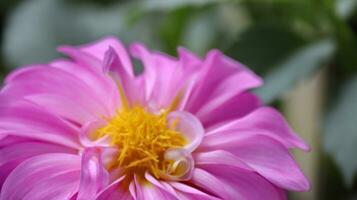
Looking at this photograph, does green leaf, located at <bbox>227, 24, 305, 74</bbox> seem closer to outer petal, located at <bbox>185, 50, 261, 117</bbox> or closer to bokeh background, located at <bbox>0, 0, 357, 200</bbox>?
→ bokeh background, located at <bbox>0, 0, 357, 200</bbox>

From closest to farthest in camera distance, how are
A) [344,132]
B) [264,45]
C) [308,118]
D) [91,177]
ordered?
[91,177] < [344,132] < [264,45] < [308,118]

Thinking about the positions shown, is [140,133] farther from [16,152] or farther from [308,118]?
[308,118]

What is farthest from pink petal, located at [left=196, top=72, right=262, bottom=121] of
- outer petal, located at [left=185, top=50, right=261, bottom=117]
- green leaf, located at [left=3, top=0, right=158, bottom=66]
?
green leaf, located at [left=3, top=0, right=158, bottom=66]

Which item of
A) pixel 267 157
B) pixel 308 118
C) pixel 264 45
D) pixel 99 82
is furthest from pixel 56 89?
pixel 308 118

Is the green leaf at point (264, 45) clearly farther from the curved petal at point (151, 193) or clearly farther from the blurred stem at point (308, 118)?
the curved petal at point (151, 193)

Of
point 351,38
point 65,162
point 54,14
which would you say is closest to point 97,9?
point 54,14
